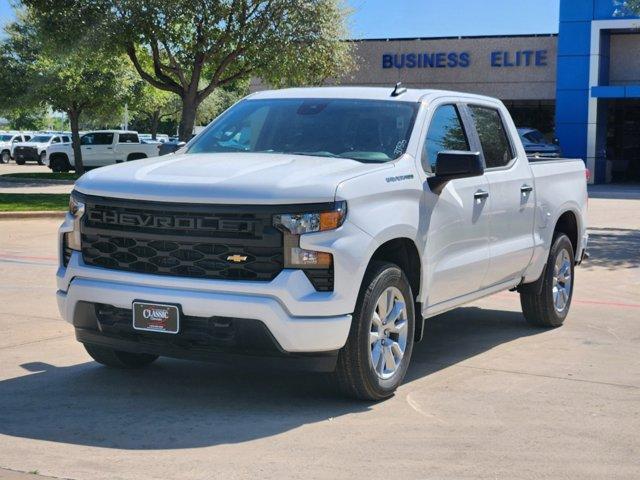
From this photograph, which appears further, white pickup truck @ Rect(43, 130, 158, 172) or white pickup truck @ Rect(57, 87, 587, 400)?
white pickup truck @ Rect(43, 130, 158, 172)

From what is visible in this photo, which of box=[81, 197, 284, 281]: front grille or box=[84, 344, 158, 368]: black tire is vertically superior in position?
box=[81, 197, 284, 281]: front grille

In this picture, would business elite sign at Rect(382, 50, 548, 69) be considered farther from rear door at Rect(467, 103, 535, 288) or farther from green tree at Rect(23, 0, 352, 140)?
rear door at Rect(467, 103, 535, 288)

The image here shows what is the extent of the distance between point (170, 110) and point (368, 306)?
226 feet

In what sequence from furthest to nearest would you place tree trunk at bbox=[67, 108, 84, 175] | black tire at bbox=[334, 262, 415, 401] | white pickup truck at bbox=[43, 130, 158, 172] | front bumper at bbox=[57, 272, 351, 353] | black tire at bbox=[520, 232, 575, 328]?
white pickup truck at bbox=[43, 130, 158, 172] → tree trunk at bbox=[67, 108, 84, 175] → black tire at bbox=[520, 232, 575, 328] → black tire at bbox=[334, 262, 415, 401] → front bumper at bbox=[57, 272, 351, 353]

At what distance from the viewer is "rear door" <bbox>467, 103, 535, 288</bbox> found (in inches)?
311

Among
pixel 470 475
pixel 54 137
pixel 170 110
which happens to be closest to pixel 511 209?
pixel 470 475

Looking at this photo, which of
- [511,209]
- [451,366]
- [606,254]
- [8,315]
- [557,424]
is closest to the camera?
[557,424]

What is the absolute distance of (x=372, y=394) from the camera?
250 inches

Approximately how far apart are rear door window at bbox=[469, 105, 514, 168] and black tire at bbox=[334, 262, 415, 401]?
2.02 m

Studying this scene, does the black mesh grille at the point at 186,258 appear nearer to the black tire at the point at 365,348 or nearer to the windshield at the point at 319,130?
the black tire at the point at 365,348

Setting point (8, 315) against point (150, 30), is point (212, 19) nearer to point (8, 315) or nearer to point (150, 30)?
point (150, 30)

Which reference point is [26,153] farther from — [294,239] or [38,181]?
[294,239]

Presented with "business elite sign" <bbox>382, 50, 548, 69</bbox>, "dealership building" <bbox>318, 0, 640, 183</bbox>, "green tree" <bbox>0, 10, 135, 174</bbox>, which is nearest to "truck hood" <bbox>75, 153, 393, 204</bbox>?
"green tree" <bbox>0, 10, 135, 174</bbox>

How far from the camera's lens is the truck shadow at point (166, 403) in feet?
18.6
